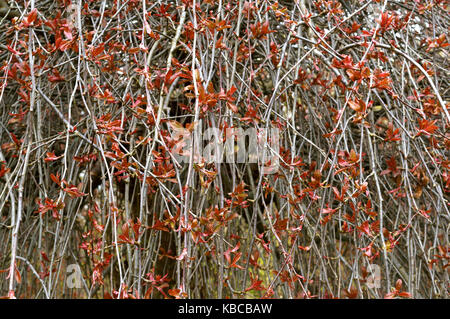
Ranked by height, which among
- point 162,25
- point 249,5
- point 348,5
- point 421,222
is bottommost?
point 421,222

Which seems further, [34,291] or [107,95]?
[34,291]

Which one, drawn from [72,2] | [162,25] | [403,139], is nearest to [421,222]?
[403,139]

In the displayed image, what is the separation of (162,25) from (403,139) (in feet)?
2.56

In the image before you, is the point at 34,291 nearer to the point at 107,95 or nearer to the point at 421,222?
the point at 107,95

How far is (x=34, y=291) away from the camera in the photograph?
1940 millimetres

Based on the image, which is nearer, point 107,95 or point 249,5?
point 107,95

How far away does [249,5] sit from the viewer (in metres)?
1.17
